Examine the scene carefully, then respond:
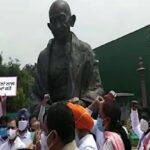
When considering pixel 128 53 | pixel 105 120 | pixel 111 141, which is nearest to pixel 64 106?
pixel 111 141

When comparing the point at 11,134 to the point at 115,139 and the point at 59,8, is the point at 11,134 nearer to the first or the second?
the point at 59,8

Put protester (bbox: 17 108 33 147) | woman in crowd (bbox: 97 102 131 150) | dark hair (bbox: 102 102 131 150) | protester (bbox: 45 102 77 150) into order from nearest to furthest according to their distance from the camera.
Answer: protester (bbox: 45 102 77 150), woman in crowd (bbox: 97 102 131 150), dark hair (bbox: 102 102 131 150), protester (bbox: 17 108 33 147)

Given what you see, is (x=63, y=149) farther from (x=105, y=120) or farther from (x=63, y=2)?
(x=63, y=2)

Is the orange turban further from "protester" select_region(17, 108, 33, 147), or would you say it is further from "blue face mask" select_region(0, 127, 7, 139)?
"protester" select_region(17, 108, 33, 147)

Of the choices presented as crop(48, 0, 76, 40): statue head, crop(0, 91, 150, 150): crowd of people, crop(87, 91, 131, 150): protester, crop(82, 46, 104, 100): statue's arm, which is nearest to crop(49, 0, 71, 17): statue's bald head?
crop(48, 0, 76, 40): statue head

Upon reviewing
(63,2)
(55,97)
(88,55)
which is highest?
(63,2)

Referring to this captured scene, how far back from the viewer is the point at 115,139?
18.9ft

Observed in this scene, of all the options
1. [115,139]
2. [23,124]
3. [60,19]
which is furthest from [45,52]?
[115,139]

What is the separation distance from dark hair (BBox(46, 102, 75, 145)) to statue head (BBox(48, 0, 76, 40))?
513 cm

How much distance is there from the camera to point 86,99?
29.8 ft

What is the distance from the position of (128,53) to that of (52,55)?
2421cm

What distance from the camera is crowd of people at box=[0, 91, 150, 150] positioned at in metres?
4.01

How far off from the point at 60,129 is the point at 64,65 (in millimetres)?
5336

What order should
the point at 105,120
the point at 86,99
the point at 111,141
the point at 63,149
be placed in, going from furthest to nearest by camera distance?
the point at 86,99
the point at 105,120
the point at 111,141
the point at 63,149
